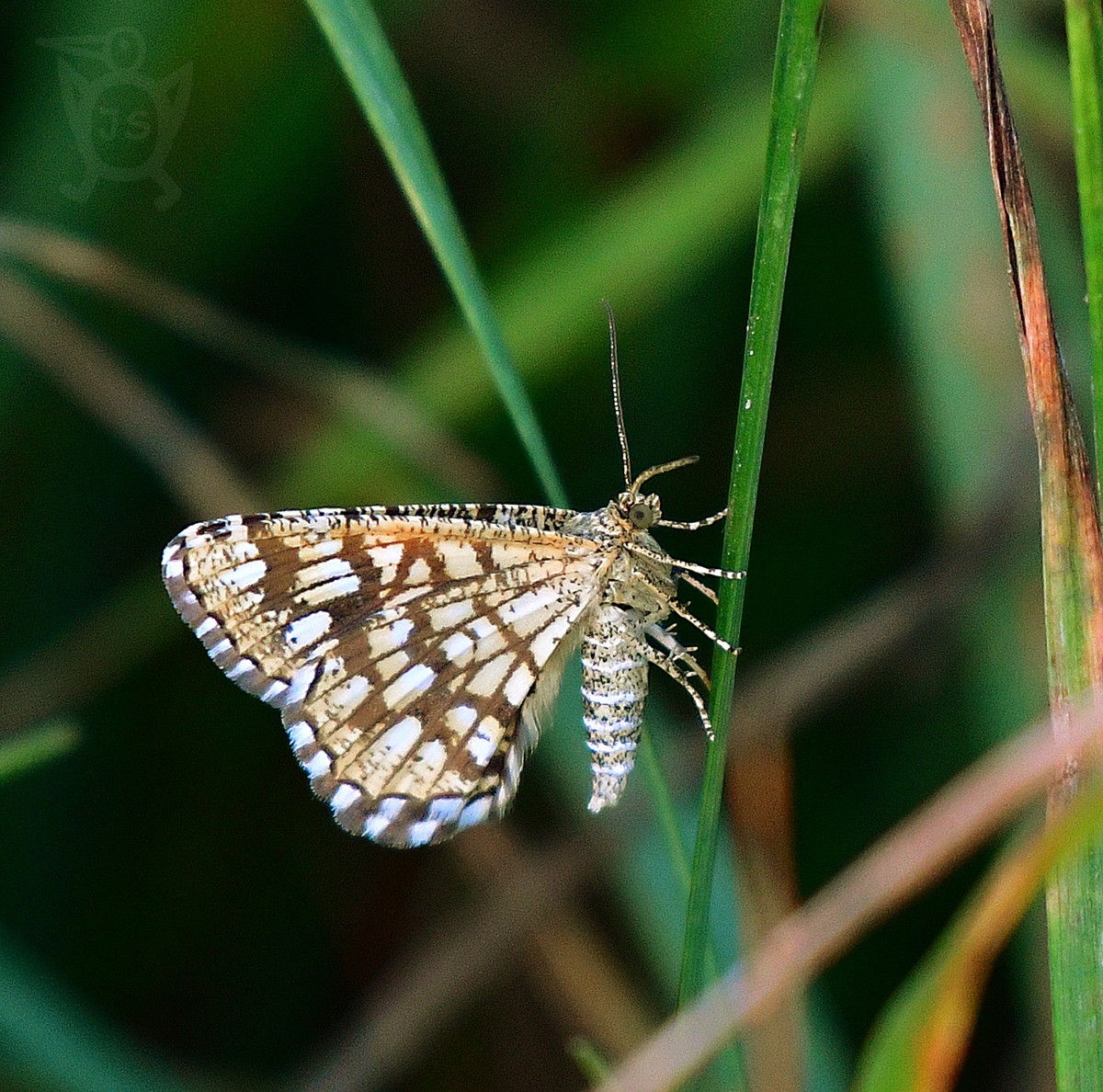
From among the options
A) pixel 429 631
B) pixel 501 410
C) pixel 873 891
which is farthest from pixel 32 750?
pixel 501 410

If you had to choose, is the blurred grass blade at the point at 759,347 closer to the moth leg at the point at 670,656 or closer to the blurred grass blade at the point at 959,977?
the blurred grass blade at the point at 959,977

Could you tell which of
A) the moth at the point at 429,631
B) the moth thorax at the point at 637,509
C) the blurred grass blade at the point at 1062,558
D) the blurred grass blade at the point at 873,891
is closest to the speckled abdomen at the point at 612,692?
the moth at the point at 429,631

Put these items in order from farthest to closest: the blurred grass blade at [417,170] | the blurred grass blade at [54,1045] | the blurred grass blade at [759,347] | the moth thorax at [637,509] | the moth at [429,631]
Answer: the moth thorax at [637,509], the moth at [429,631], the blurred grass blade at [54,1045], the blurred grass blade at [417,170], the blurred grass blade at [759,347]

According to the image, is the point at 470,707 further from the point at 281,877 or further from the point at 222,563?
the point at 281,877

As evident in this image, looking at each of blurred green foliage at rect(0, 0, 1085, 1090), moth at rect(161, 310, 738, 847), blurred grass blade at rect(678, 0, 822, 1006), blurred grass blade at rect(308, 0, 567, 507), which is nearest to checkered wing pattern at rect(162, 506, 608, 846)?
moth at rect(161, 310, 738, 847)

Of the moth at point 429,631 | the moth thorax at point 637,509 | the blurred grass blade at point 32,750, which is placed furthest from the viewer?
the moth thorax at point 637,509

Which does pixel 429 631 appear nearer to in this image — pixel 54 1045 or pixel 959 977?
pixel 54 1045
